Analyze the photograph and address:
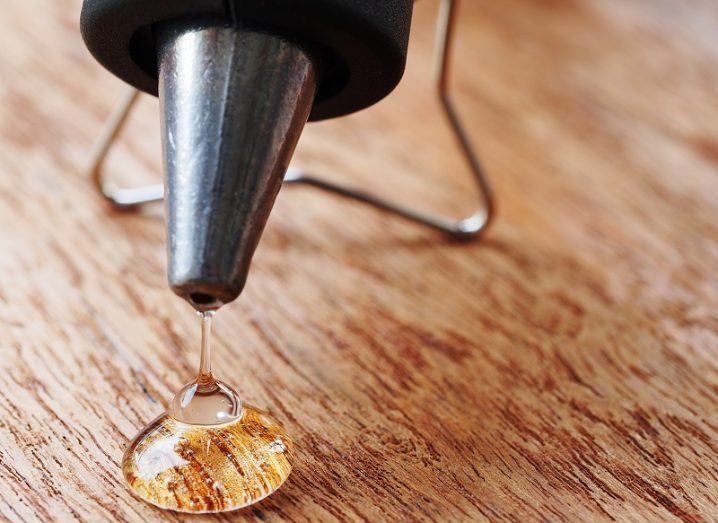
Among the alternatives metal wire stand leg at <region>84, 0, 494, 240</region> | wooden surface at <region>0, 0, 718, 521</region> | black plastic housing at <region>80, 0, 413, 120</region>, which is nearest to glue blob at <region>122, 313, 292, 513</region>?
wooden surface at <region>0, 0, 718, 521</region>

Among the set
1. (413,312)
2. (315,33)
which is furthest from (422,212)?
(315,33)

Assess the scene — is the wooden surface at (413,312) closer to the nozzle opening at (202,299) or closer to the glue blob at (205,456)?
the glue blob at (205,456)

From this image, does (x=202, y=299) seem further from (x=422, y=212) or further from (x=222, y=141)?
(x=422, y=212)

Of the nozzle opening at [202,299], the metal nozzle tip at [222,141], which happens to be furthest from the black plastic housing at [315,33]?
the nozzle opening at [202,299]

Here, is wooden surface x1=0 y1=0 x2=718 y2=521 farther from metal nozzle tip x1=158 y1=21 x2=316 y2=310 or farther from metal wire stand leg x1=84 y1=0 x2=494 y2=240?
metal nozzle tip x1=158 y1=21 x2=316 y2=310

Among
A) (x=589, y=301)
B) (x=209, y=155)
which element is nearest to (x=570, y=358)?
(x=589, y=301)

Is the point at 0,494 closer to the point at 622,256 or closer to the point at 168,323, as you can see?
the point at 168,323
